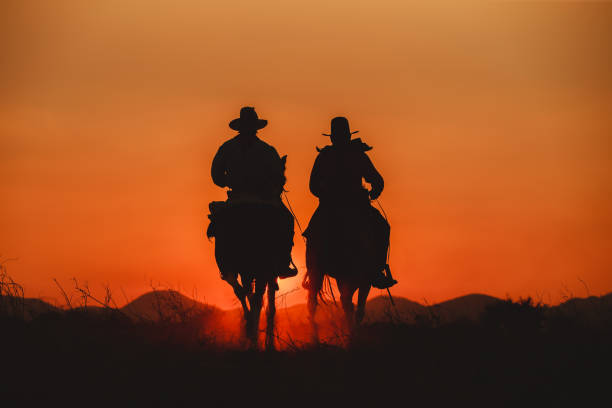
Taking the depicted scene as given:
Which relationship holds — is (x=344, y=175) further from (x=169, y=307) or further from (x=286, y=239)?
(x=169, y=307)

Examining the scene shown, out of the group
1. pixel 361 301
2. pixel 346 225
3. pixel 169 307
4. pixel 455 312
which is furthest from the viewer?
pixel 169 307

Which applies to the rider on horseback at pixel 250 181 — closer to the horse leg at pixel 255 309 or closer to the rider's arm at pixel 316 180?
the horse leg at pixel 255 309

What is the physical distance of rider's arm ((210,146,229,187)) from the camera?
9.81m

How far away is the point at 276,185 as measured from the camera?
9.77m

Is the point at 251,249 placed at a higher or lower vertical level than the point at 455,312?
higher

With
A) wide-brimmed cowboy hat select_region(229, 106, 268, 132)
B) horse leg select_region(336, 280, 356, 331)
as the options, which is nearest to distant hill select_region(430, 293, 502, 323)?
horse leg select_region(336, 280, 356, 331)

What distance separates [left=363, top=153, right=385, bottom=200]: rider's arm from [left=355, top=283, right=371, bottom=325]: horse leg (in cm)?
121

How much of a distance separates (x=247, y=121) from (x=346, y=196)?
63.8 inches

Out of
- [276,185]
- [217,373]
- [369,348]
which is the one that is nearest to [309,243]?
[276,185]

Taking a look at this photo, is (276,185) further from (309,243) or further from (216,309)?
(216,309)

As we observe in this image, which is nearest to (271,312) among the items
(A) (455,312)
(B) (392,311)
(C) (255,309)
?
(C) (255,309)

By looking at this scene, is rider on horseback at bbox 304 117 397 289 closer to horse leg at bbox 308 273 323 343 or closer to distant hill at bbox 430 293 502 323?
horse leg at bbox 308 273 323 343

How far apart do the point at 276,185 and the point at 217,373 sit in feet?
12.2

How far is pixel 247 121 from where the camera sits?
9.80 metres
